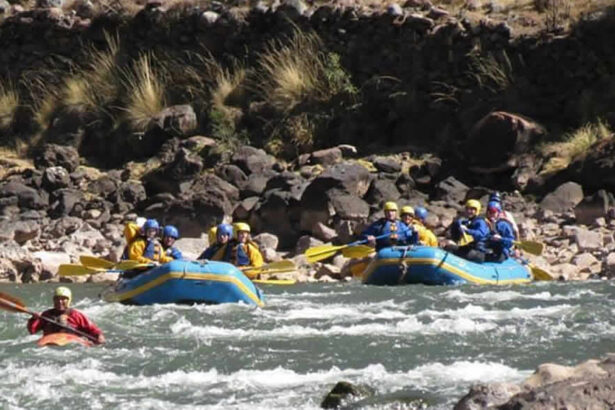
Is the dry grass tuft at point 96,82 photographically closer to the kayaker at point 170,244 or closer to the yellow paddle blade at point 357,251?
the yellow paddle blade at point 357,251

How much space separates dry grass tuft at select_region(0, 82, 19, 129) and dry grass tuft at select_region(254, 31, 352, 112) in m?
5.02

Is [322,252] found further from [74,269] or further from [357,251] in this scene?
[74,269]

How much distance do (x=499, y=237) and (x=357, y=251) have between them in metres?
1.77

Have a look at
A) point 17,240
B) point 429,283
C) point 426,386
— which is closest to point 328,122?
point 17,240

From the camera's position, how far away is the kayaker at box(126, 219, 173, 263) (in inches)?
595

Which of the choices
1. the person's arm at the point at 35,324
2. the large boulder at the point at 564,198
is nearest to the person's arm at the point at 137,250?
the person's arm at the point at 35,324

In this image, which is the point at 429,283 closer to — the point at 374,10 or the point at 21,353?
the point at 21,353

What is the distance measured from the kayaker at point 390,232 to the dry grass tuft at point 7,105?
11352mm

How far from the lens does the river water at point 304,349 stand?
8898 millimetres

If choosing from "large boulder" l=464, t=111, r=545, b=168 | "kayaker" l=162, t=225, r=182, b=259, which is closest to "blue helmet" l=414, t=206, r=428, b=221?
"large boulder" l=464, t=111, r=545, b=168

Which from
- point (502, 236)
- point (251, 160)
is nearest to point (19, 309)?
point (502, 236)

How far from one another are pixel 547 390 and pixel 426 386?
249 cm

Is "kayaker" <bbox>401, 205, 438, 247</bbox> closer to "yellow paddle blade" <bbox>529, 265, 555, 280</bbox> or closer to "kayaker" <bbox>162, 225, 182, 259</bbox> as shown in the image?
"yellow paddle blade" <bbox>529, 265, 555, 280</bbox>

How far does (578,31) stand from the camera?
2220cm
